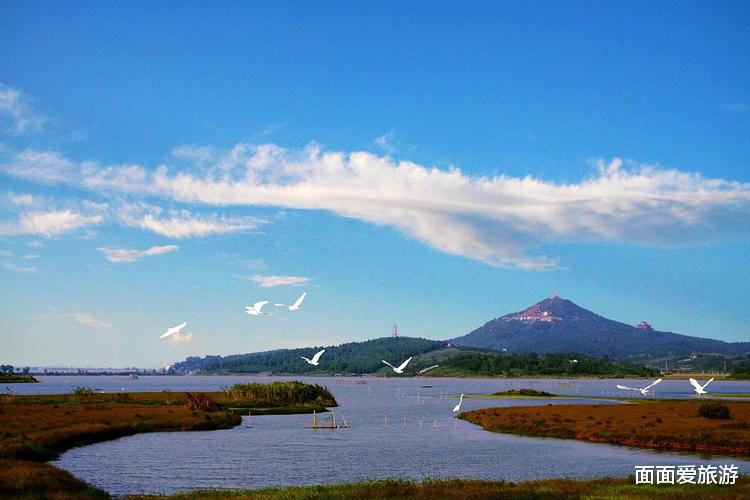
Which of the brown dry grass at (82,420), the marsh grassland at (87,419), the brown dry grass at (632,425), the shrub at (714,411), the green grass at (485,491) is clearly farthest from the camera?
the shrub at (714,411)

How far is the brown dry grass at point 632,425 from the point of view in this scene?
78.2m

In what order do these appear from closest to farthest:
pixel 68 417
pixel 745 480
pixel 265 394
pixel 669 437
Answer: pixel 745 480, pixel 669 437, pixel 68 417, pixel 265 394

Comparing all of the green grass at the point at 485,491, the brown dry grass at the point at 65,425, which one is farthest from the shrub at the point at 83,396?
the green grass at the point at 485,491

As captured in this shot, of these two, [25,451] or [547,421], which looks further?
[547,421]

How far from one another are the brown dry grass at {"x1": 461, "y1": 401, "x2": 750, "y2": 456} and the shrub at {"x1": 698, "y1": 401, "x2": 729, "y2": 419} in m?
1.05

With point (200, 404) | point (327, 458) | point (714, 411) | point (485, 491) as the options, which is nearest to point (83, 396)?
point (200, 404)

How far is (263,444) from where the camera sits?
83438 mm

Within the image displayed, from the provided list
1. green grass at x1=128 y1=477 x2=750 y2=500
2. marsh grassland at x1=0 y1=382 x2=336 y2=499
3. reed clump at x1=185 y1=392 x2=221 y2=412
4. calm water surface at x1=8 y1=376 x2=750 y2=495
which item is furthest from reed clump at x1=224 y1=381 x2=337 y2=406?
green grass at x1=128 y1=477 x2=750 y2=500

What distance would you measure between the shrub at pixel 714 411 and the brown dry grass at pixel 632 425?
1054mm

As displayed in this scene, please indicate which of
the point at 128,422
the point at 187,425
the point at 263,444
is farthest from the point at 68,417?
the point at 263,444

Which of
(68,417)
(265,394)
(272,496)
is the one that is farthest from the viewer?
(265,394)

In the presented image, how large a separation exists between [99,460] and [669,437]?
58098 millimetres

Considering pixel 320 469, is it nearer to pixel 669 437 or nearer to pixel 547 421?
pixel 669 437

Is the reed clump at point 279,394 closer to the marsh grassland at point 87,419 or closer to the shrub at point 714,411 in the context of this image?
the marsh grassland at point 87,419
